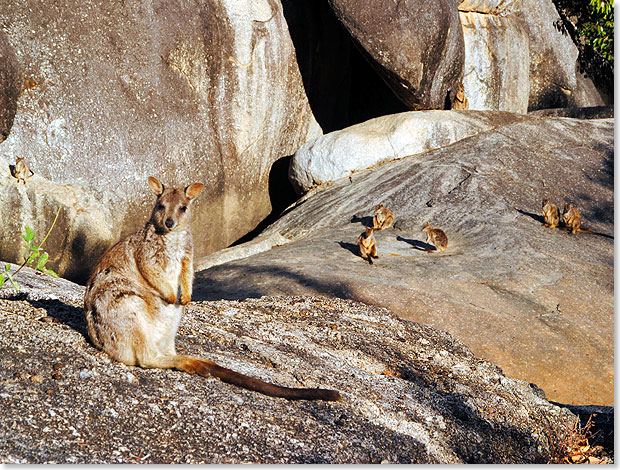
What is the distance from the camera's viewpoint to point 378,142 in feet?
59.1

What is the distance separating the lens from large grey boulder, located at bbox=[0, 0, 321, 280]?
46.1ft

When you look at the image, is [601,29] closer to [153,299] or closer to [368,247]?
[368,247]

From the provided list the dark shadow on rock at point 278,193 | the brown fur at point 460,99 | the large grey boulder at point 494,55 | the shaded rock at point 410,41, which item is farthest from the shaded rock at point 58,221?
the large grey boulder at point 494,55

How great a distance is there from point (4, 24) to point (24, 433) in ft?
37.9

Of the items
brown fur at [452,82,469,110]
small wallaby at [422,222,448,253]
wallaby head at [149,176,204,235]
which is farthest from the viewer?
brown fur at [452,82,469,110]

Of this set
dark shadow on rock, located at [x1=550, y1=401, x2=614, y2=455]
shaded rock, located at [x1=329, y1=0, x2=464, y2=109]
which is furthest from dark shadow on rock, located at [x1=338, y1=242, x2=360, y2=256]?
dark shadow on rock, located at [x1=550, y1=401, x2=614, y2=455]

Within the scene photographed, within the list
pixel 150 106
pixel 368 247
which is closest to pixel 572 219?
pixel 368 247

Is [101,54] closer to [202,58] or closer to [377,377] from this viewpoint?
[202,58]

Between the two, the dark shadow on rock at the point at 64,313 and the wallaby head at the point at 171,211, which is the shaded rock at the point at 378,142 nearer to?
the dark shadow on rock at the point at 64,313

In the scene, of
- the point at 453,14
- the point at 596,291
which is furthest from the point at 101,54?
the point at 596,291

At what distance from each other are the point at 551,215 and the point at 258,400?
10.1 meters

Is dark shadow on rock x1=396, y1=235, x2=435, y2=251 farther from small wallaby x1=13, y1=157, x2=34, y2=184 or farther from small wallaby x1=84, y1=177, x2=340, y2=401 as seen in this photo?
small wallaby x1=84, y1=177, x2=340, y2=401

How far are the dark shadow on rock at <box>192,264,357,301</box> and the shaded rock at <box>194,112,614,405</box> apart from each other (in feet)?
0.10

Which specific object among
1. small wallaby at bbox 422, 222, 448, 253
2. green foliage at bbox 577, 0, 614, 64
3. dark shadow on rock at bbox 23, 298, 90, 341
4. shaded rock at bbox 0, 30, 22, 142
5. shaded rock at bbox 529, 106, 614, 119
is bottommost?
small wallaby at bbox 422, 222, 448, 253
